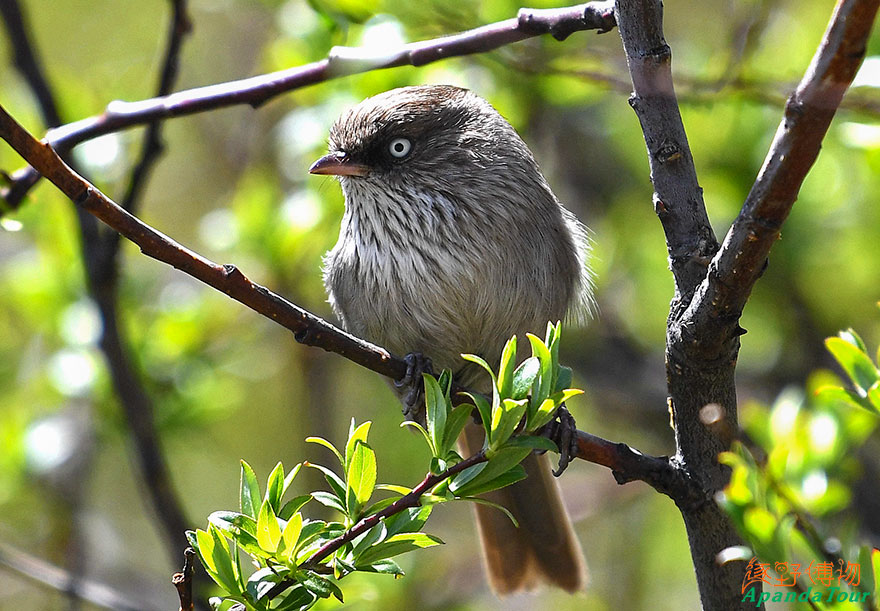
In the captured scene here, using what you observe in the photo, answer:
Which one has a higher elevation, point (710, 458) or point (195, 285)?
point (195, 285)

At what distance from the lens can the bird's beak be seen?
3.98 metres

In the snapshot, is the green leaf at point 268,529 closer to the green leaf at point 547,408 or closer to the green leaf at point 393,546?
the green leaf at point 393,546

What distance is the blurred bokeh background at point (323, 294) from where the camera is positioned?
4848 millimetres

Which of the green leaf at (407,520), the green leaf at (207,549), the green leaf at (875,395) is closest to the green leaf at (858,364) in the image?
the green leaf at (875,395)

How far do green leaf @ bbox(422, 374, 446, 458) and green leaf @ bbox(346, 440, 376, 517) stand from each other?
0.16 metres

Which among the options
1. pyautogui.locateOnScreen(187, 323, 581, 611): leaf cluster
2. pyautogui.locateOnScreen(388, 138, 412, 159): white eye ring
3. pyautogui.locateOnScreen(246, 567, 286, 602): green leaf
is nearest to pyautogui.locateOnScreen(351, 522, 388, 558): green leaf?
pyautogui.locateOnScreen(187, 323, 581, 611): leaf cluster

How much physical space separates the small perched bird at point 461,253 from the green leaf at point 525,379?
143cm

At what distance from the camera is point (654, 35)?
8.03 feet

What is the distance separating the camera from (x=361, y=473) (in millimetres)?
2266

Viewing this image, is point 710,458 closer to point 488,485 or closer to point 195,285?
point 488,485

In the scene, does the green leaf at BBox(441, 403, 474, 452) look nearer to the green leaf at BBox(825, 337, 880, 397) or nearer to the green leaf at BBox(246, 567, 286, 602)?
the green leaf at BBox(246, 567, 286, 602)

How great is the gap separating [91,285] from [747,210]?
292cm

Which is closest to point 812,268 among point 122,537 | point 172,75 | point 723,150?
point 723,150

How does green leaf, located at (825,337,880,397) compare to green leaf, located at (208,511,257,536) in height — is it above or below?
above
